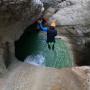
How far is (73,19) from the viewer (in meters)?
9.67

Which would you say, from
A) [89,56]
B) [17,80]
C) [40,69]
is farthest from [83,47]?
[17,80]

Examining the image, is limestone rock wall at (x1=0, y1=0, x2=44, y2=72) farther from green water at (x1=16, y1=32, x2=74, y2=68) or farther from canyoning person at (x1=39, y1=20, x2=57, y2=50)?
canyoning person at (x1=39, y1=20, x2=57, y2=50)

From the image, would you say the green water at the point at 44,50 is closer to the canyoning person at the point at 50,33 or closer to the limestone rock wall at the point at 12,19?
the canyoning person at the point at 50,33

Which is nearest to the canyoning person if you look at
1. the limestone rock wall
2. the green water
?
the green water

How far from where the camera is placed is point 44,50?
8562mm

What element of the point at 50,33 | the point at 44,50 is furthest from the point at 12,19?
the point at 44,50

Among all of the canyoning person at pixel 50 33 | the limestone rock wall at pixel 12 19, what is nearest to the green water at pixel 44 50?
the canyoning person at pixel 50 33

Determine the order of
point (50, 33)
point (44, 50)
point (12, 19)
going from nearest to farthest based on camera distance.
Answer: point (12, 19), point (50, 33), point (44, 50)

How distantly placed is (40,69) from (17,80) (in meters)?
0.73

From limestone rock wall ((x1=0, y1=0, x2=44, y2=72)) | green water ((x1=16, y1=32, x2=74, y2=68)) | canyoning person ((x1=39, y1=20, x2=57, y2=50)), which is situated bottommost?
green water ((x1=16, y1=32, x2=74, y2=68))

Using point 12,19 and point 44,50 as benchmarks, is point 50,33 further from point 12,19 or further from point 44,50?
point 12,19

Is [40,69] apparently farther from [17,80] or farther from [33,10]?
[33,10]

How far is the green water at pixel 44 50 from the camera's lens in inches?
319

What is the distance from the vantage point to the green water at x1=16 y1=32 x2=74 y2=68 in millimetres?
8102
